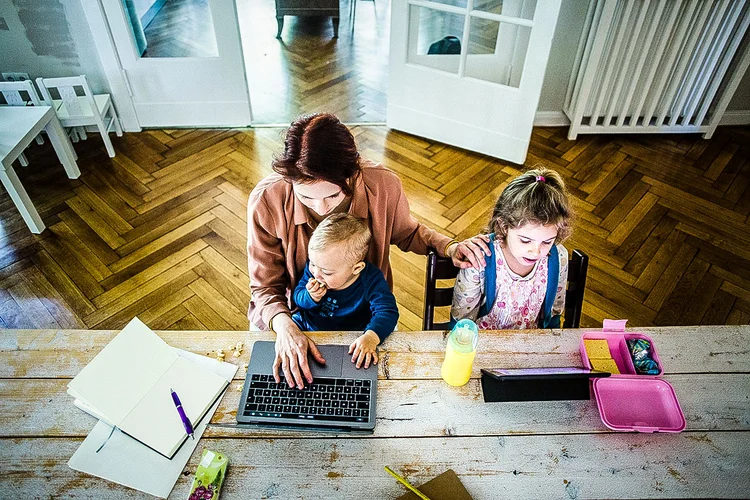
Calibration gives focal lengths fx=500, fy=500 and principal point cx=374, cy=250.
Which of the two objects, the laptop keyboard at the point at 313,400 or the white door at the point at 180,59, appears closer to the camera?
the laptop keyboard at the point at 313,400

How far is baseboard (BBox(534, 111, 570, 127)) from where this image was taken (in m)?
3.33

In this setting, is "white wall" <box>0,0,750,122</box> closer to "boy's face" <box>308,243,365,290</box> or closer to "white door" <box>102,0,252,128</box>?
"white door" <box>102,0,252,128</box>

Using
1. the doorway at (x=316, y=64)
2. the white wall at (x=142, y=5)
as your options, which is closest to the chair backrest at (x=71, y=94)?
the white wall at (x=142, y=5)

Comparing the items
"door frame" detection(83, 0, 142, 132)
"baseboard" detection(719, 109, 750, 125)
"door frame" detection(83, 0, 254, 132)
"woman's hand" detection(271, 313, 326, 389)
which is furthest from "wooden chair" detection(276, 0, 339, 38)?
"woman's hand" detection(271, 313, 326, 389)

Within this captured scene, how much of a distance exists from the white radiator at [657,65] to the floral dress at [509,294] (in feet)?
6.53

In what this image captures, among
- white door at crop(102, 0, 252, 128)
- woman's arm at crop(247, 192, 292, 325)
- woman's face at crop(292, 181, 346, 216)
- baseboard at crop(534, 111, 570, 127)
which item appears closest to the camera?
woman's face at crop(292, 181, 346, 216)

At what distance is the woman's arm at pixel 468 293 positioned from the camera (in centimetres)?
141

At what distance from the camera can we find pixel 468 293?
1.43 m

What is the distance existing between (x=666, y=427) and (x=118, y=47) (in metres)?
3.22

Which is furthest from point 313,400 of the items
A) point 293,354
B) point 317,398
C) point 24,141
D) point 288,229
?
point 24,141

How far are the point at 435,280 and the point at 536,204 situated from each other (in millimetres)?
340

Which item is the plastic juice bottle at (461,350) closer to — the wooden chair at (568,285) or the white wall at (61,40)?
the wooden chair at (568,285)

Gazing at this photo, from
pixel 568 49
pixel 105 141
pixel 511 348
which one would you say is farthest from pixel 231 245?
pixel 568 49

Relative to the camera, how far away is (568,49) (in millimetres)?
3062
